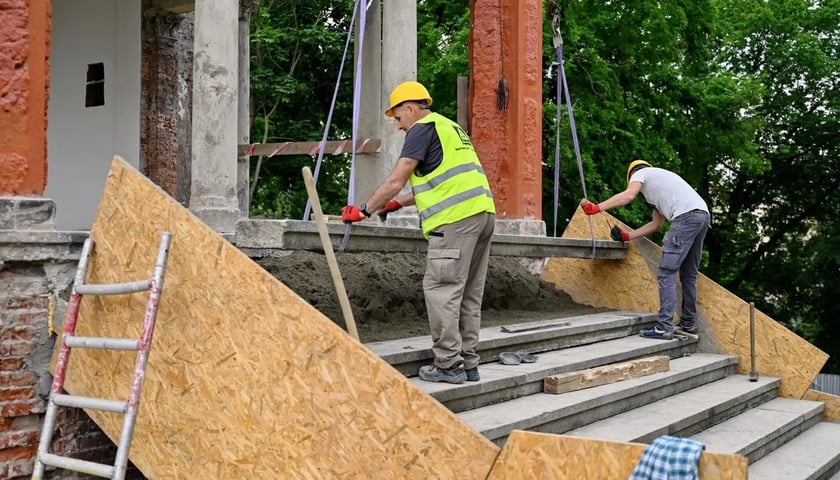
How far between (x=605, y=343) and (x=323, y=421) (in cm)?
413

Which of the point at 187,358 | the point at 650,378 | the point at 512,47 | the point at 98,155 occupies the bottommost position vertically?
the point at 650,378

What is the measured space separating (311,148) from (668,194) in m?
3.99

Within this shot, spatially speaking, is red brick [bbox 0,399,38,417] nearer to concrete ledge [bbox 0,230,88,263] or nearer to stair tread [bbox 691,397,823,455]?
concrete ledge [bbox 0,230,88,263]

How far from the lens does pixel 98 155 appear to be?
484 inches

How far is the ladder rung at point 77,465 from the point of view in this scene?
4391mm

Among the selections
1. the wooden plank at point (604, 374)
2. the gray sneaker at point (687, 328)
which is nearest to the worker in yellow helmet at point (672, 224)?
the gray sneaker at point (687, 328)

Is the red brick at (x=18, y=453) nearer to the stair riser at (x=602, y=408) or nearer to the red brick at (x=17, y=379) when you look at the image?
the red brick at (x=17, y=379)

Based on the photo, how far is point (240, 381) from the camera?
434cm

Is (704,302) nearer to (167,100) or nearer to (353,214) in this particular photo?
(353,214)

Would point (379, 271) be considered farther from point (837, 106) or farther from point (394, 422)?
point (837, 106)

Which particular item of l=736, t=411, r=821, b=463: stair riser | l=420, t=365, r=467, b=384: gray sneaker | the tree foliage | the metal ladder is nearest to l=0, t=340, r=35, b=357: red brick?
the metal ladder

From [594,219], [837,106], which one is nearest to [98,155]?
[594,219]

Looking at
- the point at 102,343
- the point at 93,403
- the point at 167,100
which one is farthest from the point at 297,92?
the point at 93,403

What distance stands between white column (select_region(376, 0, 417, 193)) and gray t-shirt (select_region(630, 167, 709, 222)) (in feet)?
8.02
